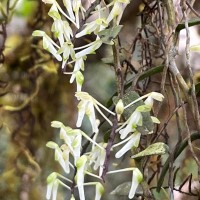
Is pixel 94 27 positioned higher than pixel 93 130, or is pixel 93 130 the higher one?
pixel 94 27

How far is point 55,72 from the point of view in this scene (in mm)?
1282

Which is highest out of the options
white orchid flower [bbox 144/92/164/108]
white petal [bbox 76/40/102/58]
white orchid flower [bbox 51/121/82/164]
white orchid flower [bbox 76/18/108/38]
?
white orchid flower [bbox 76/18/108/38]

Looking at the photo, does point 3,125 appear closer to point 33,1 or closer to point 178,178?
point 33,1

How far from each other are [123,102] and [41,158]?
67cm

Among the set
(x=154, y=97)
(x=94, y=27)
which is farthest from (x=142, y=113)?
(x=94, y=27)

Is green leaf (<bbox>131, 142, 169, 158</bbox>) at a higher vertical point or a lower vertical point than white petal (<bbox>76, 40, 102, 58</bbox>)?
lower

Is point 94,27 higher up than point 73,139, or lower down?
higher up

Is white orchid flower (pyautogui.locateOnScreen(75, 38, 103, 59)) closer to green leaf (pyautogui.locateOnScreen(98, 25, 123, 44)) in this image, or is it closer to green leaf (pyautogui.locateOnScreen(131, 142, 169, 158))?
green leaf (pyautogui.locateOnScreen(98, 25, 123, 44))

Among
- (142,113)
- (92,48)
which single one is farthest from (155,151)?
(92,48)

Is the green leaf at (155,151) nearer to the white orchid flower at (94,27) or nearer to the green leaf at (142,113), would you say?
the green leaf at (142,113)

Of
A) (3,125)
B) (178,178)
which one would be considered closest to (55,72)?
(3,125)

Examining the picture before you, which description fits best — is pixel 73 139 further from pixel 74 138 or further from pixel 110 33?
pixel 110 33

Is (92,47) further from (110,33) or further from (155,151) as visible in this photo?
(155,151)

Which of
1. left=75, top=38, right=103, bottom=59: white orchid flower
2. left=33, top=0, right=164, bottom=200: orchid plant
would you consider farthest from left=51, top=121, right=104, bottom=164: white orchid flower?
left=75, top=38, right=103, bottom=59: white orchid flower
